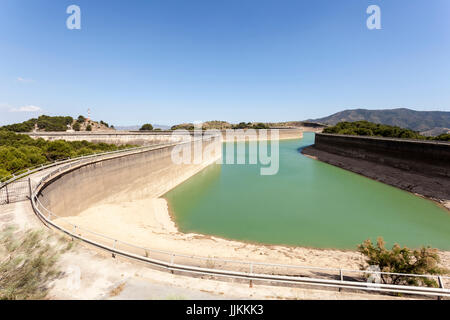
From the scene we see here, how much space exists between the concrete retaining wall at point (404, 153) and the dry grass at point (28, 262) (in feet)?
119

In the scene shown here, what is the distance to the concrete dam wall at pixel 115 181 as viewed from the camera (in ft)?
48.8

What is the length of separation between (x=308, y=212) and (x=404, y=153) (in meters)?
22.4

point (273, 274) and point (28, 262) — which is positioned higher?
point (28, 262)

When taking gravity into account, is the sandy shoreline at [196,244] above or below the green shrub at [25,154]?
below

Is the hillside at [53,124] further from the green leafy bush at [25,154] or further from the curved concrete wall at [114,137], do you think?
the green leafy bush at [25,154]

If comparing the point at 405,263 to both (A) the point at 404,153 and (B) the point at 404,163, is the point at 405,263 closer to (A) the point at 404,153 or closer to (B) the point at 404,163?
(B) the point at 404,163

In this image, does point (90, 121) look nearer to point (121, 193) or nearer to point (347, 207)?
point (121, 193)

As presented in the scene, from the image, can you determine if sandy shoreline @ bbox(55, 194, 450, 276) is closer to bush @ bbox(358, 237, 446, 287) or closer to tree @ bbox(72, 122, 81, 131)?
bush @ bbox(358, 237, 446, 287)

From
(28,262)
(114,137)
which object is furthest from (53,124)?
(28,262)

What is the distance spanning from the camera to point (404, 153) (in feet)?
99.7

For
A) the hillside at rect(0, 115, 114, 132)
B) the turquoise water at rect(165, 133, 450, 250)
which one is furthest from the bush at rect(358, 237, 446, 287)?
the hillside at rect(0, 115, 114, 132)

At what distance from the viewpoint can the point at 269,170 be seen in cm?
3850

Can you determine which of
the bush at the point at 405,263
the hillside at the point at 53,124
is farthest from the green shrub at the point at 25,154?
the hillside at the point at 53,124

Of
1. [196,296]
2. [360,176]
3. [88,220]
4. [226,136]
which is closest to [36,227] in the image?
[88,220]
